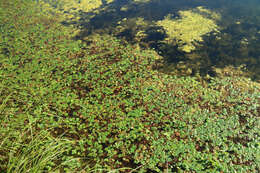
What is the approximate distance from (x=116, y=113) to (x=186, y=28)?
5.13m

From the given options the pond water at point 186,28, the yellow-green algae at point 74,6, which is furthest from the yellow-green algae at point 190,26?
the yellow-green algae at point 74,6

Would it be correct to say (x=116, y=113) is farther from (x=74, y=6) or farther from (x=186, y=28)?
(x=74, y=6)

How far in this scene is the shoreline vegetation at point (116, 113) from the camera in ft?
8.95

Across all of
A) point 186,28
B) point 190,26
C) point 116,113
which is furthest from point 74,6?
point 116,113

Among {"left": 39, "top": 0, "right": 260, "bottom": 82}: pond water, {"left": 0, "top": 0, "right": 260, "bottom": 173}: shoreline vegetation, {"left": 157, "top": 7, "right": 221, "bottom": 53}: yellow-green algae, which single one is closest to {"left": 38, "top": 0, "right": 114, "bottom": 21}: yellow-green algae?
{"left": 39, "top": 0, "right": 260, "bottom": 82}: pond water

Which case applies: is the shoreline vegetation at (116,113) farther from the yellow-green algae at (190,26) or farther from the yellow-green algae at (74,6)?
the yellow-green algae at (74,6)

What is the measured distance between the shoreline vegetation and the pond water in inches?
19.2

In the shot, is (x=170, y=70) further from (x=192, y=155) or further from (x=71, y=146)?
(x=71, y=146)

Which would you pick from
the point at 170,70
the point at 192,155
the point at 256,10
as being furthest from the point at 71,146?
the point at 256,10

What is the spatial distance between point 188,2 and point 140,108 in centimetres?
814

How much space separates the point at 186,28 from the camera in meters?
6.92

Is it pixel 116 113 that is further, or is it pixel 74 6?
pixel 74 6

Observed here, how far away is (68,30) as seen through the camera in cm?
689

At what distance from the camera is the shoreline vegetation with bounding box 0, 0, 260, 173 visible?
2729 mm
